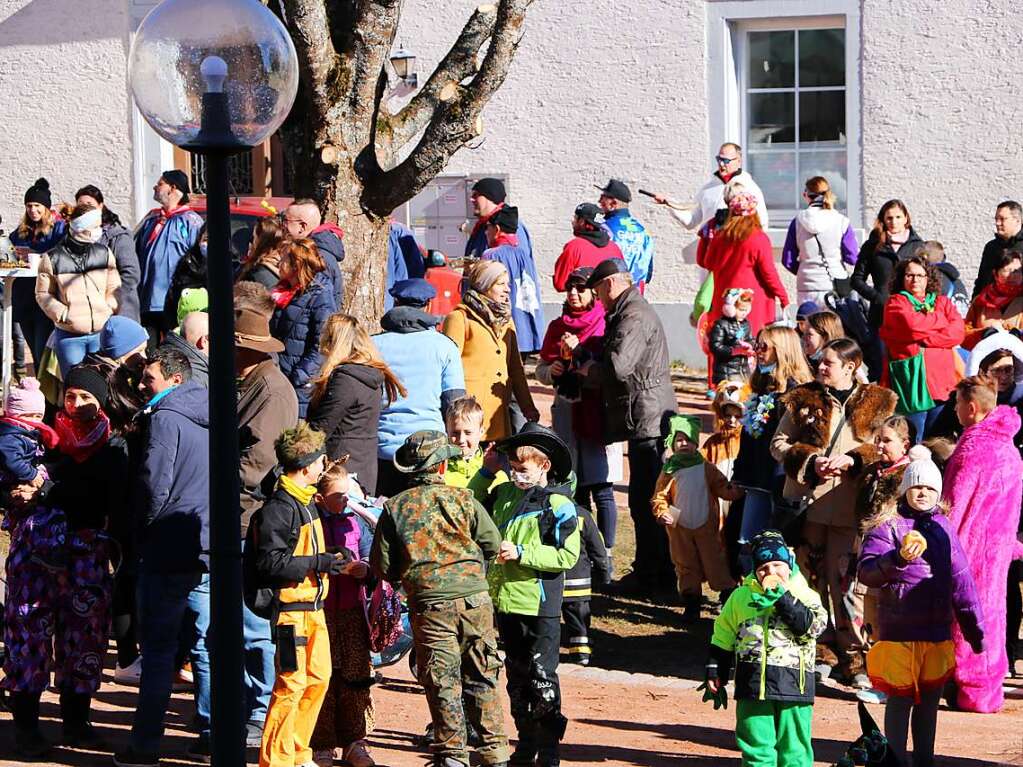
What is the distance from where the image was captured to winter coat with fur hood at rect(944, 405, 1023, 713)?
316 inches

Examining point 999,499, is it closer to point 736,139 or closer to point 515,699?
point 515,699

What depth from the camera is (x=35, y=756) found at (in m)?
7.34

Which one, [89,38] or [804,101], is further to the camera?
[89,38]

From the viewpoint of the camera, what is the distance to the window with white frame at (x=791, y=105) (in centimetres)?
1742

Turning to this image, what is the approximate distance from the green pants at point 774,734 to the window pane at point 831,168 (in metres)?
11.1

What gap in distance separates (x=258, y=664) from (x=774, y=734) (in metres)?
2.19

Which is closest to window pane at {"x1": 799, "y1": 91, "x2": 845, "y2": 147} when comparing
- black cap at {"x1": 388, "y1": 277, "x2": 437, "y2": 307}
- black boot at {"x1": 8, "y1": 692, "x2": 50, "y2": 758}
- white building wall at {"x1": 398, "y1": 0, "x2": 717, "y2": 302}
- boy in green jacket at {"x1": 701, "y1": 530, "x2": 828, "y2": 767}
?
white building wall at {"x1": 398, "y1": 0, "x2": 717, "y2": 302}

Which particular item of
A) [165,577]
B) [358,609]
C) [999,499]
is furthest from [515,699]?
[999,499]

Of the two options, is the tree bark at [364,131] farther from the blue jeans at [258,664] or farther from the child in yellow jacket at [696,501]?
the blue jeans at [258,664]

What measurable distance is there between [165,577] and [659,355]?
11.4 ft

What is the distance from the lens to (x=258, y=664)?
7344 millimetres

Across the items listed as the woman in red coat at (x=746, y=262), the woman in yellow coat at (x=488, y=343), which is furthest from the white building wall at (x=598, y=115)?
the woman in yellow coat at (x=488, y=343)

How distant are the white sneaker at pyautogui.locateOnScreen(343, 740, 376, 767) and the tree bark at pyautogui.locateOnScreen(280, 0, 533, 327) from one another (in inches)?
201

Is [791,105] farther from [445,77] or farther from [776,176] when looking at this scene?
[445,77]
